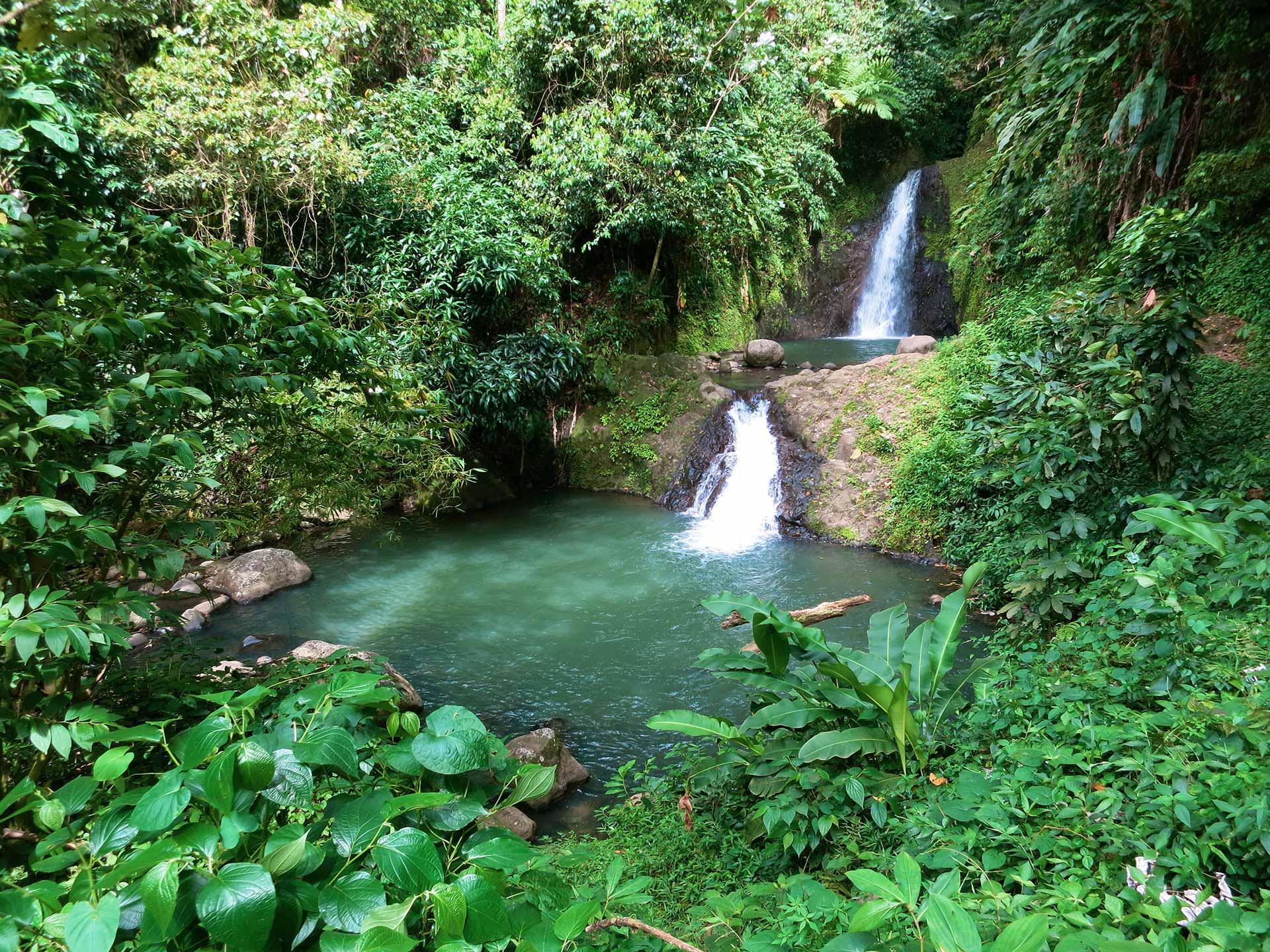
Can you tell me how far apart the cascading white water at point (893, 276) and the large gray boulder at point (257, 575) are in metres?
14.6

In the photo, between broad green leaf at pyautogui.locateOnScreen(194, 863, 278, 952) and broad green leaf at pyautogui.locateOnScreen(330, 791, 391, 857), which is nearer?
broad green leaf at pyautogui.locateOnScreen(194, 863, 278, 952)

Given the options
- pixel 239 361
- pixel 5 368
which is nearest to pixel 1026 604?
pixel 239 361

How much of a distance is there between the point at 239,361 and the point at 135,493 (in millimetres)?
585

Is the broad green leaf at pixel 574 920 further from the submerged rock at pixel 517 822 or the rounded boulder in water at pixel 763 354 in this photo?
the rounded boulder in water at pixel 763 354

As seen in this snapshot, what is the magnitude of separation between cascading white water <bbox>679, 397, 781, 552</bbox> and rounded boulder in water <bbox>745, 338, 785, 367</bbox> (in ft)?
9.54

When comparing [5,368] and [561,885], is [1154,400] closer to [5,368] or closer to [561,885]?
[561,885]

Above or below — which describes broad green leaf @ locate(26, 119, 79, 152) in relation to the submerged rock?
above

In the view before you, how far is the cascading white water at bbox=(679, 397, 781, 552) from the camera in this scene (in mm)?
9375

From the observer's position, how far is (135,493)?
2320 millimetres

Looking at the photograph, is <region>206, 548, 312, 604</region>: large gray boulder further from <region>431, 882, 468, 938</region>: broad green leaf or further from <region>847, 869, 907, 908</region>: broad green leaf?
<region>847, 869, 907, 908</region>: broad green leaf

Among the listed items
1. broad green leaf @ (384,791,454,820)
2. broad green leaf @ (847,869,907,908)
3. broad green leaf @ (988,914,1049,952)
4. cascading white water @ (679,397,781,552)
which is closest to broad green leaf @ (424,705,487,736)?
broad green leaf @ (384,791,454,820)

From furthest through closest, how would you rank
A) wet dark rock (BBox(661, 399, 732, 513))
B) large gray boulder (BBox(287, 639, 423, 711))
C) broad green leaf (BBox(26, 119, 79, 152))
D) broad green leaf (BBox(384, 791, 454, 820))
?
1. wet dark rock (BBox(661, 399, 732, 513))
2. large gray boulder (BBox(287, 639, 423, 711))
3. broad green leaf (BBox(26, 119, 79, 152))
4. broad green leaf (BBox(384, 791, 454, 820))

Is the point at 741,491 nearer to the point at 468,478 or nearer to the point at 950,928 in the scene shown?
the point at 468,478

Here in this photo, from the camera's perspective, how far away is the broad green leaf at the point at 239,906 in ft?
3.31
